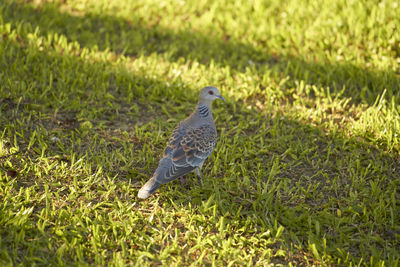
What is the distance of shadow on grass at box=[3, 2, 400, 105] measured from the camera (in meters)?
5.77

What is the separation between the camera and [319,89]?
5.76 m

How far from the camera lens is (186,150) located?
3.99 metres

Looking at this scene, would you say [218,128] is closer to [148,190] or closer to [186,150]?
[186,150]

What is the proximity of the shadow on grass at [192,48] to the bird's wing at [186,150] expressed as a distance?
7.14 ft

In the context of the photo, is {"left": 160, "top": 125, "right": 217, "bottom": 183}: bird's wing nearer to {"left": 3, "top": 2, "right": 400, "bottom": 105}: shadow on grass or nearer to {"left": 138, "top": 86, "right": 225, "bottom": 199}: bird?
{"left": 138, "top": 86, "right": 225, "bottom": 199}: bird

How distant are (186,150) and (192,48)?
3.14m

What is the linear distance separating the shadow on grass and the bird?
6.21 feet

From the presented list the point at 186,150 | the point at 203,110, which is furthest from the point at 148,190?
the point at 203,110

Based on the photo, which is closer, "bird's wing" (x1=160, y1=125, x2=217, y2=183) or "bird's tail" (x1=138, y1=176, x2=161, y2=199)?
"bird's tail" (x1=138, y1=176, x2=161, y2=199)

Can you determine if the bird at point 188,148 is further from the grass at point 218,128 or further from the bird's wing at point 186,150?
the grass at point 218,128

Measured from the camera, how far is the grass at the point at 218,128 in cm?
344

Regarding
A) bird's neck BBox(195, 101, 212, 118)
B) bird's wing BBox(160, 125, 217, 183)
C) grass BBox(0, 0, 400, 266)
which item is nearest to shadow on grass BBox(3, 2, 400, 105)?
grass BBox(0, 0, 400, 266)

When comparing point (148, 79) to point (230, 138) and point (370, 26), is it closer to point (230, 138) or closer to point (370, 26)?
point (230, 138)

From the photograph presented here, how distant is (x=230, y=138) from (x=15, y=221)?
103 inches
